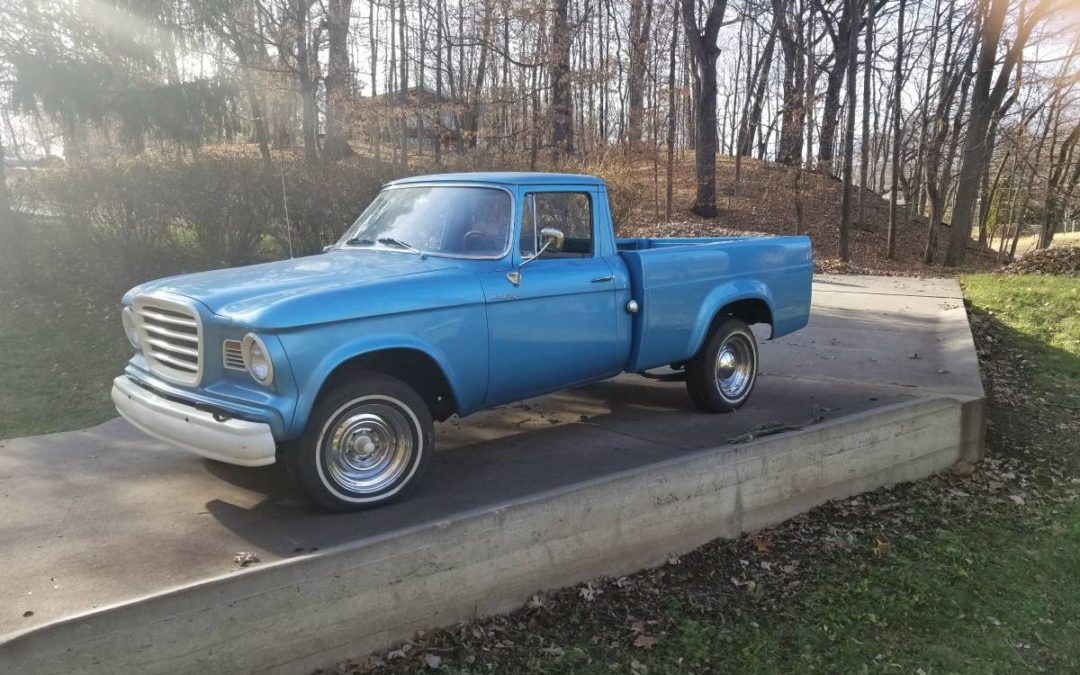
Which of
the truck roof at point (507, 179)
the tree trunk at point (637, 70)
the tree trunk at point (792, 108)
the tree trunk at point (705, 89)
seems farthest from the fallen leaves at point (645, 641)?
the tree trunk at point (705, 89)

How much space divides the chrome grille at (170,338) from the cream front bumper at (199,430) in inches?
6.3

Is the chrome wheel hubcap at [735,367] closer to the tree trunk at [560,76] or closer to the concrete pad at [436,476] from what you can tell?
the concrete pad at [436,476]

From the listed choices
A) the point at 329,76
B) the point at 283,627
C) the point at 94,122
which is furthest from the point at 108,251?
the point at 329,76

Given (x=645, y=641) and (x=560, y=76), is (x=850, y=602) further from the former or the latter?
(x=560, y=76)

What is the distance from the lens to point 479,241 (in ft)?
15.8

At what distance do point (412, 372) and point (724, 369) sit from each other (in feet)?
9.33

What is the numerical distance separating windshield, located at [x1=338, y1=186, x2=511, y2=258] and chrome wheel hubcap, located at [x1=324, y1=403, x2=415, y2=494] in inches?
44.7

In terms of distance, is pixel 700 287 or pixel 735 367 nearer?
pixel 700 287

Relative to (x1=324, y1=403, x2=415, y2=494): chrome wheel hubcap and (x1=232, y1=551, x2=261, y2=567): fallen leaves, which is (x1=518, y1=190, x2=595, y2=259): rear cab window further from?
(x1=232, y1=551, x2=261, y2=567): fallen leaves

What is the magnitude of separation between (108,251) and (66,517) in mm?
6472

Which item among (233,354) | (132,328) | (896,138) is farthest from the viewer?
(896,138)

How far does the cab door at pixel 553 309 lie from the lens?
466 cm

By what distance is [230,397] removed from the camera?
3.85 m

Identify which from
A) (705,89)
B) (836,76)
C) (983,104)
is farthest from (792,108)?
(836,76)
